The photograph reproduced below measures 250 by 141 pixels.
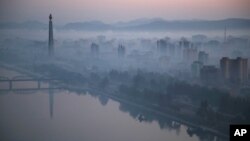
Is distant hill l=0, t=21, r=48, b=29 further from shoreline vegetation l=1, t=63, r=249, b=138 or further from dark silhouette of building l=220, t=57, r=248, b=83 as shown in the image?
dark silhouette of building l=220, t=57, r=248, b=83

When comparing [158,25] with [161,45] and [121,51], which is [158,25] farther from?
[121,51]

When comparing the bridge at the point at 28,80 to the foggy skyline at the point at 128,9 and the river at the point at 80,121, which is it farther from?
the foggy skyline at the point at 128,9

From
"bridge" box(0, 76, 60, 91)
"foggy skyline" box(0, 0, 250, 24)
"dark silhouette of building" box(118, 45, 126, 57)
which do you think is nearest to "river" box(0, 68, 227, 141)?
"bridge" box(0, 76, 60, 91)

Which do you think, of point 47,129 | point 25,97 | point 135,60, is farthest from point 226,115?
point 25,97

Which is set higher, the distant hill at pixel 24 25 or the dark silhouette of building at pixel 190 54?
the distant hill at pixel 24 25

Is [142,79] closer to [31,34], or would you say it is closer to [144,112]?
[144,112]

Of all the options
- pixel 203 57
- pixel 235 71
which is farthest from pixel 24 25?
pixel 235 71

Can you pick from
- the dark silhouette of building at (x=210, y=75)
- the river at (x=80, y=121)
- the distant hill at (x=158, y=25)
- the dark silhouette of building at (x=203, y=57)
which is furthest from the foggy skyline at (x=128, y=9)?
the river at (x=80, y=121)

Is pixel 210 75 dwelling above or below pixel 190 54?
below
